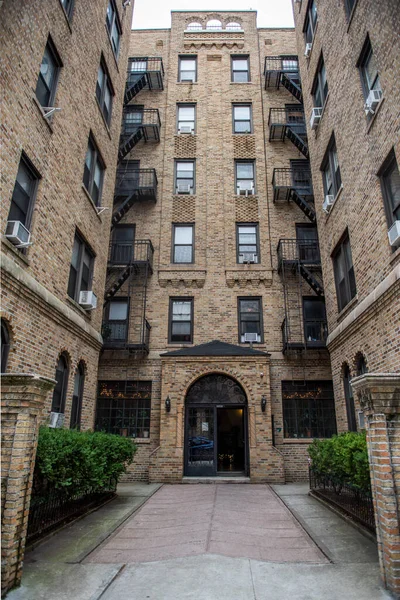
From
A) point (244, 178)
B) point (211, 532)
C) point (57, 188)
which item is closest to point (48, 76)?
point (57, 188)

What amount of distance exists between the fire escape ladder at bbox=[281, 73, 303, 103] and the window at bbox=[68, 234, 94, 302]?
42.5 feet

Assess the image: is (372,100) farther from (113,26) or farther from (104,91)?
(113,26)

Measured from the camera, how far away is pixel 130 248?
1722cm

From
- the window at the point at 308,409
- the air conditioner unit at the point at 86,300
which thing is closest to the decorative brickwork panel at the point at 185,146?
the air conditioner unit at the point at 86,300

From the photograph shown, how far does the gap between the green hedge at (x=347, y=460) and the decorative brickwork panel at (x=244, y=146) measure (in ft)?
46.1

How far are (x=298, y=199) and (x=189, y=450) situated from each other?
11.0m

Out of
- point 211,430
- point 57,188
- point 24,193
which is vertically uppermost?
point 57,188

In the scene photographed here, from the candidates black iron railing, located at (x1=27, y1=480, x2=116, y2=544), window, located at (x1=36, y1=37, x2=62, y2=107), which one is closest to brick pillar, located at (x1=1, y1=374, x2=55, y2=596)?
black iron railing, located at (x1=27, y1=480, x2=116, y2=544)

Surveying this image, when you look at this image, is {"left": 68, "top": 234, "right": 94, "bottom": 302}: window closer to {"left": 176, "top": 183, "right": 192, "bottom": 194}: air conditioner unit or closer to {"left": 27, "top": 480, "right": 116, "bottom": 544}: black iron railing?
{"left": 27, "top": 480, "right": 116, "bottom": 544}: black iron railing

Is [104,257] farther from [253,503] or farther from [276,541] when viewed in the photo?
[276,541]

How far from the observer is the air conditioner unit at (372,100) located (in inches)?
382

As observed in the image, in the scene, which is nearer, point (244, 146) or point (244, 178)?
point (244, 178)

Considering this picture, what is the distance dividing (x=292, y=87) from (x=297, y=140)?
3.08m

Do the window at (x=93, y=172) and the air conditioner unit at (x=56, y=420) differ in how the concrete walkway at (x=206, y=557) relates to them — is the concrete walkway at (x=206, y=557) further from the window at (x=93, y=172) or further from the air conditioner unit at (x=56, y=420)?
the window at (x=93, y=172)
